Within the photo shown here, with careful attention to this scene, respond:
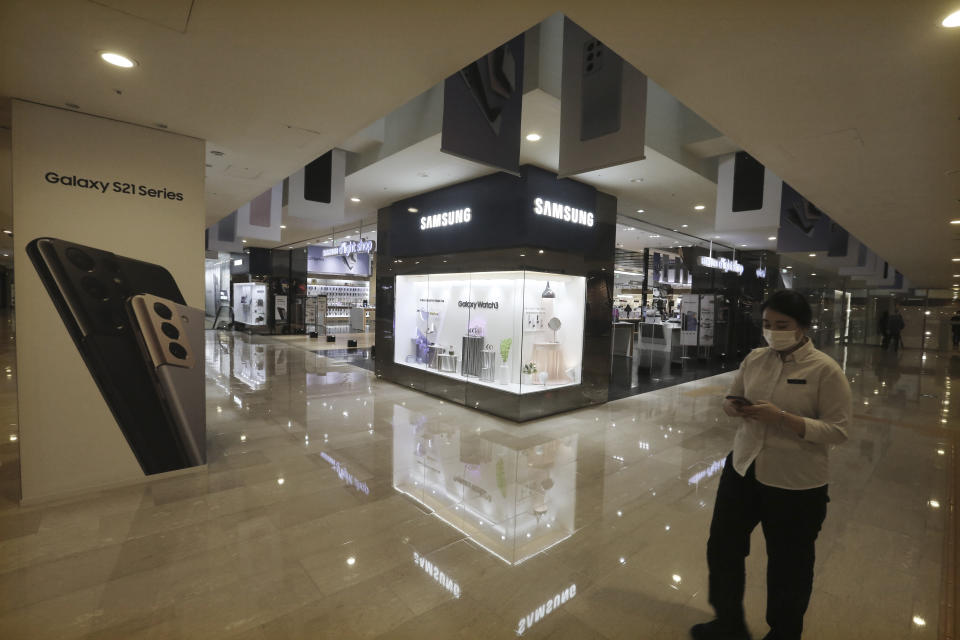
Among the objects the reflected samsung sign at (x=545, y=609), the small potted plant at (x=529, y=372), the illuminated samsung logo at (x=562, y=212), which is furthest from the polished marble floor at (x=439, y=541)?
the illuminated samsung logo at (x=562, y=212)

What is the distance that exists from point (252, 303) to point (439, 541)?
17261 millimetres

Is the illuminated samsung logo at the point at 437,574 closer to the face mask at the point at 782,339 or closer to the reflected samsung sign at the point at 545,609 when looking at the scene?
the reflected samsung sign at the point at 545,609

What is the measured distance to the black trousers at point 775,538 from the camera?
6.27 feet

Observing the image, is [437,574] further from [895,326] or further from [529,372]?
[895,326]

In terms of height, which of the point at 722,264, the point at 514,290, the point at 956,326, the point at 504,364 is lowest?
the point at 504,364

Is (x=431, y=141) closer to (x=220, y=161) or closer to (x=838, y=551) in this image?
(x=220, y=161)

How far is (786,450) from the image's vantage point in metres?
1.92

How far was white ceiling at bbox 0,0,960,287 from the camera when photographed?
2186mm

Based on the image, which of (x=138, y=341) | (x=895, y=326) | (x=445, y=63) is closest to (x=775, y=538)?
(x=445, y=63)

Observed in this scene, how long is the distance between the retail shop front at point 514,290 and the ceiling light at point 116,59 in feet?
13.8

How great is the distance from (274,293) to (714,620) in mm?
17856

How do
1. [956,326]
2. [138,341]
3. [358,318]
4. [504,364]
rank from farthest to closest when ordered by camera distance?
[956,326] < [358,318] < [504,364] < [138,341]

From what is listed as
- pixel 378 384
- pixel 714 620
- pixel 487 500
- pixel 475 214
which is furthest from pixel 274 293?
pixel 714 620

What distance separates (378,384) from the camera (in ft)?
27.5
